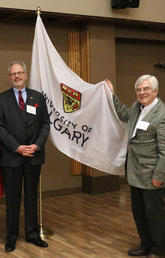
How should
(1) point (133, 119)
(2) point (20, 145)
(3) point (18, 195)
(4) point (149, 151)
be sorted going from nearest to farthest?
(4) point (149, 151), (1) point (133, 119), (2) point (20, 145), (3) point (18, 195)

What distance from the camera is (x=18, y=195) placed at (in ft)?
11.9

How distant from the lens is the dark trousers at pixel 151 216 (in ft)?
10.4

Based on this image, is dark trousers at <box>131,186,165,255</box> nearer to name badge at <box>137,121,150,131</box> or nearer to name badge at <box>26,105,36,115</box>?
name badge at <box>137,121,150,131</box>

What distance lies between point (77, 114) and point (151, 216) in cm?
123

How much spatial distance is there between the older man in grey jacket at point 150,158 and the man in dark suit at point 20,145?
834 mm

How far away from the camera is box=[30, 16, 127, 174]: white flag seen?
384 cm

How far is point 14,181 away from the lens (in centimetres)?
359

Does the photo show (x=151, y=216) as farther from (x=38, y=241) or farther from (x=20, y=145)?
(x=20, y=145)

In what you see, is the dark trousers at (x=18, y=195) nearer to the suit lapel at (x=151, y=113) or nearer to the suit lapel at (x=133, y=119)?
the suit lapel at (x=133, y=119)

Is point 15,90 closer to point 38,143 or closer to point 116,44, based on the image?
point 38,143

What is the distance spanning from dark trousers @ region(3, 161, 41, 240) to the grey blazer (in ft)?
2.91

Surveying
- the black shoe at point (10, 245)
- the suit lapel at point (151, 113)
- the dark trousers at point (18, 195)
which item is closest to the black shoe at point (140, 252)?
the dark trousers at point (18, 195)

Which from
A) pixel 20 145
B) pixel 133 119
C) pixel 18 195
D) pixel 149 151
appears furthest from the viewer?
pixel 18 195

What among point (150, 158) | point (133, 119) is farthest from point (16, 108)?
point (150, 158)
